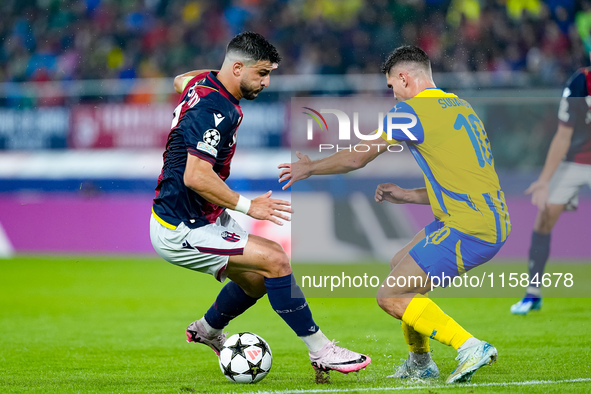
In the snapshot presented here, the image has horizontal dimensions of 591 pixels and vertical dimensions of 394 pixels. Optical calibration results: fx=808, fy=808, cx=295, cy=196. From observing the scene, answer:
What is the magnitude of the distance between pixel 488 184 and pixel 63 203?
34.2 ft

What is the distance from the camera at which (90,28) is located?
1838 centimetres

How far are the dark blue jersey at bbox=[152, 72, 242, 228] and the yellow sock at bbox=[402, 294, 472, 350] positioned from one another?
4.94 ft

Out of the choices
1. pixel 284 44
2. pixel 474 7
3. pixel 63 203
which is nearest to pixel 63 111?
pixel 63 203

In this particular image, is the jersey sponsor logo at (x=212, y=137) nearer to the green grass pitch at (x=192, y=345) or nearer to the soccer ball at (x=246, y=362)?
the soccer ball at (x=246, y=362)

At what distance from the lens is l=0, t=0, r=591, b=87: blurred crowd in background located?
14.4m

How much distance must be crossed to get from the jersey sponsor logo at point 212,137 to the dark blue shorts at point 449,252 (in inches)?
56.8

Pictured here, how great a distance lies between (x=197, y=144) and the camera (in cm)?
513

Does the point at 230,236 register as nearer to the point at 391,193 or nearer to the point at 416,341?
the point at 391,193

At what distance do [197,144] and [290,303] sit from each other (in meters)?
1.21

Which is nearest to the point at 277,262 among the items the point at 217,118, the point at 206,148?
the point at 206,148

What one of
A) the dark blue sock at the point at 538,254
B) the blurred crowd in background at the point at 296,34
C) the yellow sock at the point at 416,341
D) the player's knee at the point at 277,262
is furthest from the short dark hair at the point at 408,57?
the blurred crowd in background at the point at 296,34

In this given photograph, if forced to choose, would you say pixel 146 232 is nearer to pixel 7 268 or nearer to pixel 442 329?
pixel 7 268

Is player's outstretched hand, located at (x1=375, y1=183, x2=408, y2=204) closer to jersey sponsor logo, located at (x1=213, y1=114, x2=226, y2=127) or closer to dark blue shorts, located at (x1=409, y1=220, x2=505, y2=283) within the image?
dark blue shorts, located at (x1=409, y1=220, x2=505, y2=283)

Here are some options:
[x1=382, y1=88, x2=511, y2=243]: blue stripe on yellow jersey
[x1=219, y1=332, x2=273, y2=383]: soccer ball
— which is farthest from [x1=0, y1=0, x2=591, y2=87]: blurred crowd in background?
[x1=219, y1=332, x2=273, y2=383]: soccer ball
